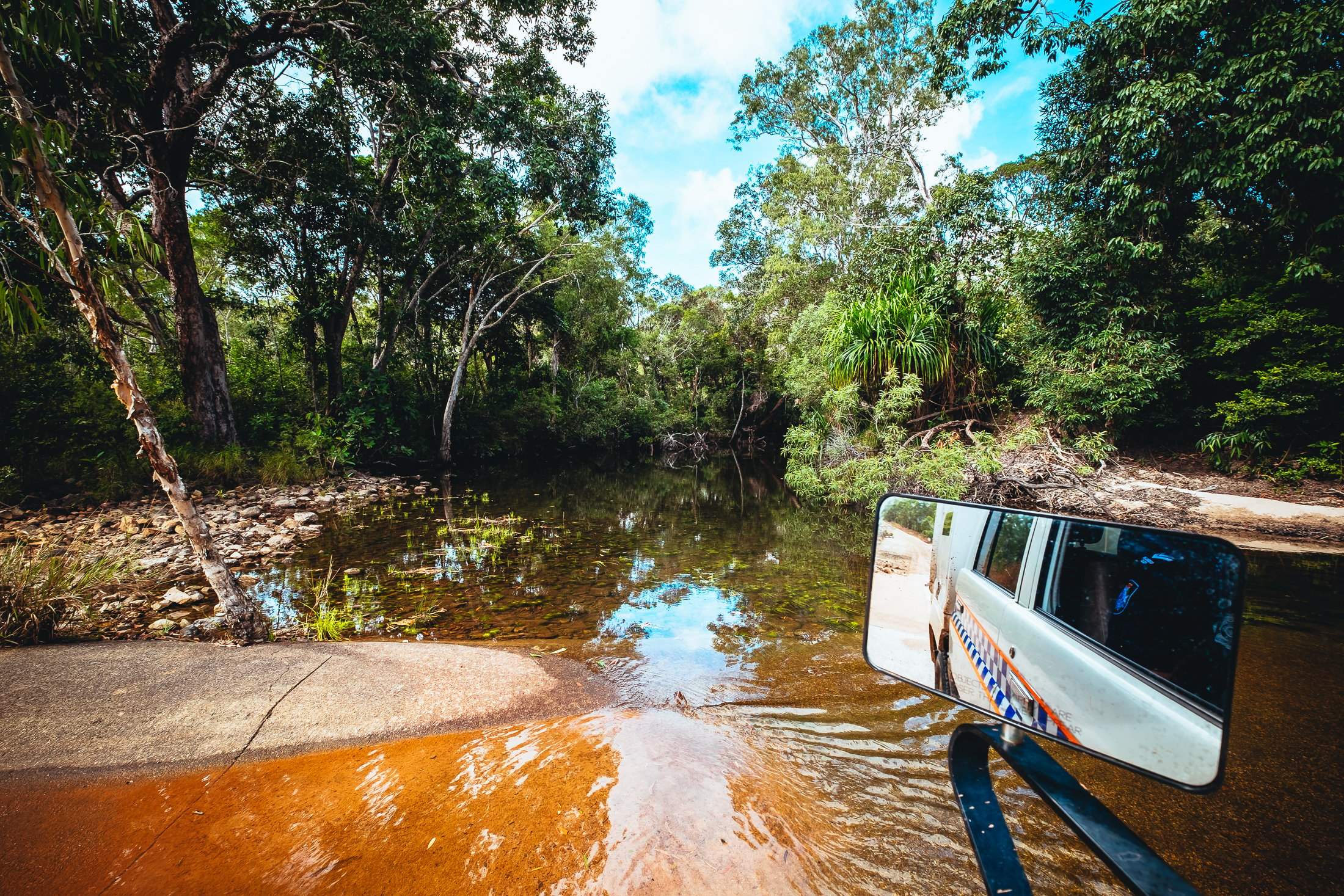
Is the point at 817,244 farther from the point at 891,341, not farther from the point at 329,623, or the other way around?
the point at 329,623

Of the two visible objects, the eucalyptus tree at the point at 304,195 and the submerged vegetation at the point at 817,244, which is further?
the eucalyptus tree at the point at 304,195

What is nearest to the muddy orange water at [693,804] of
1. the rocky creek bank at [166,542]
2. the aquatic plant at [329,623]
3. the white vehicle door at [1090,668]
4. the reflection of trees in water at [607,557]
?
the reflection of trees in water at [607,557]

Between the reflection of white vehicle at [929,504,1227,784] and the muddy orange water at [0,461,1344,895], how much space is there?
1.09 metres

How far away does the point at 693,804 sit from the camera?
2.01 meters

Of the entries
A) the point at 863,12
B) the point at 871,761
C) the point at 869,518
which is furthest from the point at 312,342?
the point at 863,12

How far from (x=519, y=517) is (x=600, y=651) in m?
5.72

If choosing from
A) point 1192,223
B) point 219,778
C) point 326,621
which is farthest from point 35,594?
point 1192,223

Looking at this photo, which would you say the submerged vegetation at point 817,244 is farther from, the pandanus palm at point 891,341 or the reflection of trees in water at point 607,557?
the reflection of trees in water at point 607,557

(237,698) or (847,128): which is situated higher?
(847,128)

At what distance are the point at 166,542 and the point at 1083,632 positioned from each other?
908 centimetres

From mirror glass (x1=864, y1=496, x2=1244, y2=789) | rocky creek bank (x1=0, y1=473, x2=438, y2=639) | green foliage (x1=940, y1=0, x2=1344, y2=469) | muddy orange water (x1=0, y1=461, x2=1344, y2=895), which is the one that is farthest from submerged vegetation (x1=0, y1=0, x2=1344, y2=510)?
mirror glass (x1=864, y1=496, x2=1244, y2=789)

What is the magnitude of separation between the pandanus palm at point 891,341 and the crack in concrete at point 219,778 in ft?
32.7

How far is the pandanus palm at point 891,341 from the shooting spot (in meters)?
9.98

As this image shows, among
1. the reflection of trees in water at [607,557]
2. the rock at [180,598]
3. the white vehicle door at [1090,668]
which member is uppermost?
the white vehicle door at [1090,668]
